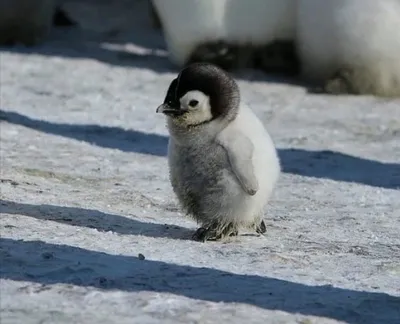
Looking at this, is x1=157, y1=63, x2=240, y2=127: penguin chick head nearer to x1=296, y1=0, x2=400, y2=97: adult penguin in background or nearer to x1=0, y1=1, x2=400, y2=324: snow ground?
x1=0, y1=1, x2=400, y2=324: snow ground

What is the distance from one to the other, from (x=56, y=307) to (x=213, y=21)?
590 cm

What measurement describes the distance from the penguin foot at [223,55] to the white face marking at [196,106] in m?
4.73

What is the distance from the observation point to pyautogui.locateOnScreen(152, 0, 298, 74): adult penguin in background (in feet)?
29.5

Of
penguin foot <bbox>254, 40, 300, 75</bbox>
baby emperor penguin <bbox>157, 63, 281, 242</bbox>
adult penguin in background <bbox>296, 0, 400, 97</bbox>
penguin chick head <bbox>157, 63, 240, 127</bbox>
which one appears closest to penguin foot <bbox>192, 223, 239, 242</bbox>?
baby emperor penguin <bbox>157, 63, 281, 242</bbox>

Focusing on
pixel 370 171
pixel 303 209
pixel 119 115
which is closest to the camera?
pixel 303 209

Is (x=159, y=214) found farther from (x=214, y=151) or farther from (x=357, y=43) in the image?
(x=357, y=43)

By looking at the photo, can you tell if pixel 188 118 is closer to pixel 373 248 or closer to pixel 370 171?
pixel 373 248

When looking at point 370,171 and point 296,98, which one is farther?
point 296,98

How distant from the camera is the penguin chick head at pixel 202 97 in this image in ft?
14.5

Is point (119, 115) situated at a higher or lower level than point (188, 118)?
lower

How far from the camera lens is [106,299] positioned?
342 cm

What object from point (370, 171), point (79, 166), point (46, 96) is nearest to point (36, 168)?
point (79, 166)

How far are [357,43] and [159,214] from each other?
12.2 feet

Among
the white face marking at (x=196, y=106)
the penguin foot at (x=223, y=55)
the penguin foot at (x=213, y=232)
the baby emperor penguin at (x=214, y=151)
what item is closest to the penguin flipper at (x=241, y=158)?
the baby emperor penguin at (x=214, y=151)
